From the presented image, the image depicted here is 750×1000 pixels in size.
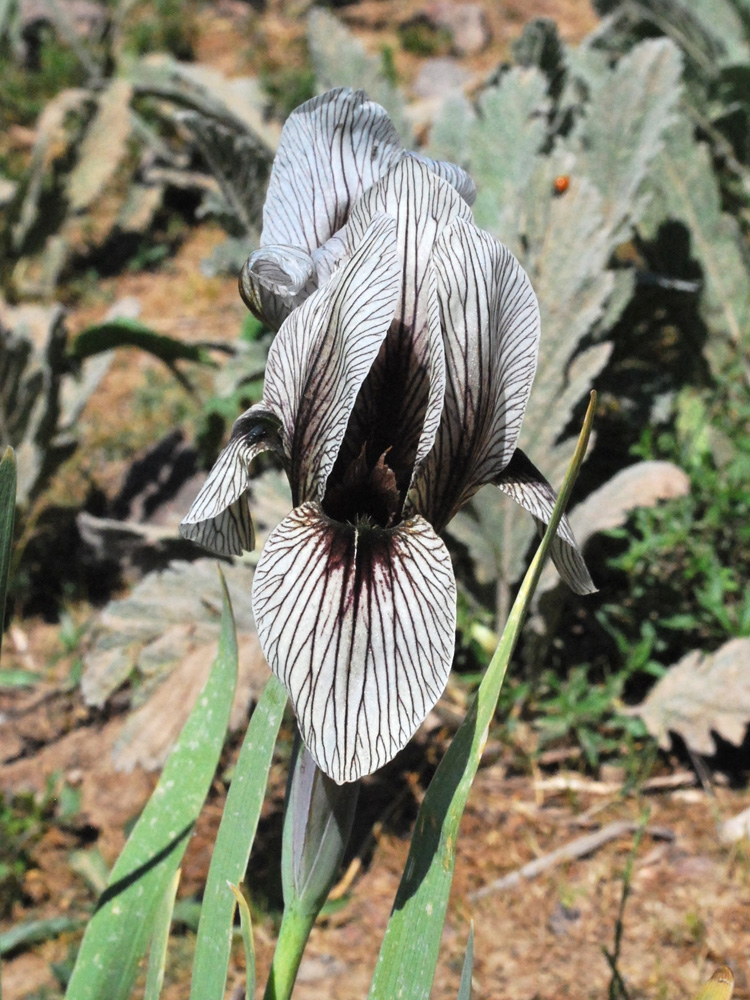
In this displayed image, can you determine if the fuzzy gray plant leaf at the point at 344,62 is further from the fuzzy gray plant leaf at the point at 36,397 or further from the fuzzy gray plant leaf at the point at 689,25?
the fuzzy gray plant leaf at the point at 36,397

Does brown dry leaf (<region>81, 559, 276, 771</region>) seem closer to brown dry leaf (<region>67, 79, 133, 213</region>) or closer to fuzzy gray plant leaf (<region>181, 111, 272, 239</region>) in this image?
fuzzy gray plant leaf (<region>181, 111, 272, 239</region>)

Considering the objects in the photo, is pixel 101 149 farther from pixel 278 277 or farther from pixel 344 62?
pixel 278 277

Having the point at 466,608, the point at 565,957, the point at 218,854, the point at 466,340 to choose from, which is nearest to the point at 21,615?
the point at 466,608

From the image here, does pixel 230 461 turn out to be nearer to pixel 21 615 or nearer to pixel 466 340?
pixel 466 340

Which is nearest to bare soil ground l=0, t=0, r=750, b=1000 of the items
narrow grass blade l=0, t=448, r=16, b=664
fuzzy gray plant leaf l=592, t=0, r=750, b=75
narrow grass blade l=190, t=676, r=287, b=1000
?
narrow grass blade l=190, t=676, r=287, b=1000

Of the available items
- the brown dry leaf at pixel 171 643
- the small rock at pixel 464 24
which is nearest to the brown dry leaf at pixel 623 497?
the brown dry leaf at pixel 171 643

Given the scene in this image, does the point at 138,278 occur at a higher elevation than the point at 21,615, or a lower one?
higher

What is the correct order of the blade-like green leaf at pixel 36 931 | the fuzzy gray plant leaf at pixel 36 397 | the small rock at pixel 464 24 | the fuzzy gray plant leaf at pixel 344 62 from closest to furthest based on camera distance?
the blade-like green leaf at pixel 36 931
the fuzzy gray plant leaf at pixel 36 397
the fuzzy gray plant leaf at pixel 344 62
the small rock at pixel 464 24
